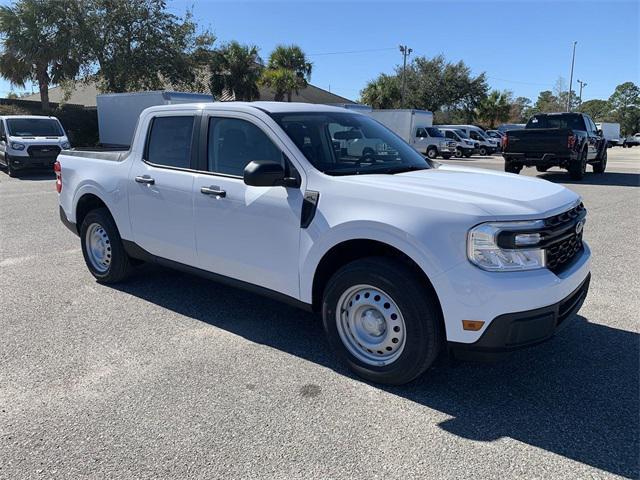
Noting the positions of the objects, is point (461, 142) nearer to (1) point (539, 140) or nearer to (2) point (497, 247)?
(1) point (539, 140)

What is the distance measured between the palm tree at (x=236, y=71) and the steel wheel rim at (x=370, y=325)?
31.5 metres

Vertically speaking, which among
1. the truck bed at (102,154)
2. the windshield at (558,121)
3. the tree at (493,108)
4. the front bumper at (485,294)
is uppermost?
the tree at (493,108)

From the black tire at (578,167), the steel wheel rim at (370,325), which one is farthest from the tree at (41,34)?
the steel wheel rim at (370,325)

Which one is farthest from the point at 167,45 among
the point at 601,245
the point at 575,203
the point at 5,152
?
the point at 575,203

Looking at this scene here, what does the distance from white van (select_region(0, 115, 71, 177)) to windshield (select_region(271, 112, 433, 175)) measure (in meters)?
14.8

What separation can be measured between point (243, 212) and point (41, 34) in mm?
28512

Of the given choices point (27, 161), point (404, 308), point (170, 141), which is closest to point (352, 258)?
point (404, 308)

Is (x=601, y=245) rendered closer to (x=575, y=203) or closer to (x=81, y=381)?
(x=575, y=203)

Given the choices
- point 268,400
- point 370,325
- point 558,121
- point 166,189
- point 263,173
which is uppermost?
point 558,121

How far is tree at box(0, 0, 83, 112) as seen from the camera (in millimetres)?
26375

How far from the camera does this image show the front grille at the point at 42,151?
16766 millimetres

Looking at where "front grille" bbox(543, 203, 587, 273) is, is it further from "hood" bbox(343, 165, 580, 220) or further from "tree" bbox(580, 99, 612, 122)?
"tree" bbox(580, 99, 612, 122)

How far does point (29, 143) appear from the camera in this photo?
55.1 feet

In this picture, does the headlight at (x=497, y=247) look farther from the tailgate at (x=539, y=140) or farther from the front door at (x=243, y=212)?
the tailgate at (x=539, y=140)
